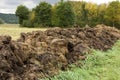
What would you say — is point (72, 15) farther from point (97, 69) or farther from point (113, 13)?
point (97, 69)

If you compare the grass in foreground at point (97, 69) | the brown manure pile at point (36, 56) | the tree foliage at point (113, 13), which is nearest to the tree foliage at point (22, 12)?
the tree foliage at point (113, 13)

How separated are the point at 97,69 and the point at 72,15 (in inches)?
2490

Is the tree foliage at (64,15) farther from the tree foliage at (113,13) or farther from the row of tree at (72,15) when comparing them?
the tree foliage at (113,13)

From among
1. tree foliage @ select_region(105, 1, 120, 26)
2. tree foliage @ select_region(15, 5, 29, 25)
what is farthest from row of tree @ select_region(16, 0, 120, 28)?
tree foliage @ select_region(15, 5, 29, 25)

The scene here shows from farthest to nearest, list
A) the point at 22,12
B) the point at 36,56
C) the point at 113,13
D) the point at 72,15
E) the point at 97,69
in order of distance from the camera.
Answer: the point at 22,12 → the point at 72,15 → the point at 113,13 → the point at 97,69 → the point at 36,56

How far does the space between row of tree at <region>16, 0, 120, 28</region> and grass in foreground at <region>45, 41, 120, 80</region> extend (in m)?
58.3

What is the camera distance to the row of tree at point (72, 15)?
70125 millimetres

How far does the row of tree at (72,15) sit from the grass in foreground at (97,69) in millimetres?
58308

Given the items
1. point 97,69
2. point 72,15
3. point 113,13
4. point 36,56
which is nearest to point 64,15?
point 72,15

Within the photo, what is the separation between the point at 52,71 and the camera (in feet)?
28.1

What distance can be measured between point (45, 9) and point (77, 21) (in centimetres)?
787

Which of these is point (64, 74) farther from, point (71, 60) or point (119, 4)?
point (119, 4)

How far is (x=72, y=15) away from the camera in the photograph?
239 feet

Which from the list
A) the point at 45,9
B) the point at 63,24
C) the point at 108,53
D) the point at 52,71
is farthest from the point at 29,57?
the point at 45,9
